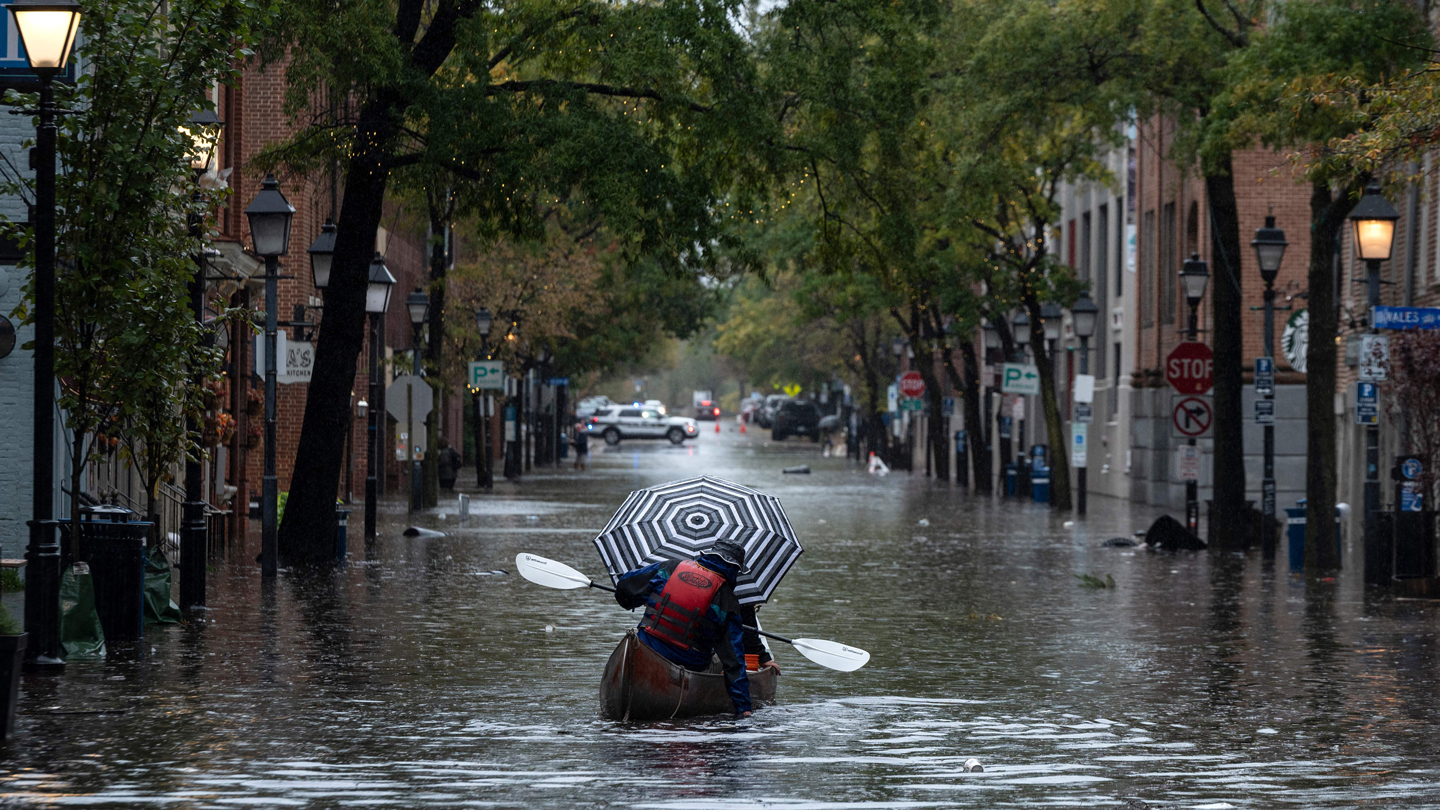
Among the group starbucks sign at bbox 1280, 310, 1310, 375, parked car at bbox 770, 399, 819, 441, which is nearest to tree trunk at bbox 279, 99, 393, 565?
starbucks sign at bbox 1280, 310, 1310, 375

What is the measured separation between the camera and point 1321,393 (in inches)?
939

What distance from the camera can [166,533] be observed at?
22.8m

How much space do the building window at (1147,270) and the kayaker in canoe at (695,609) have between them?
38080 mm

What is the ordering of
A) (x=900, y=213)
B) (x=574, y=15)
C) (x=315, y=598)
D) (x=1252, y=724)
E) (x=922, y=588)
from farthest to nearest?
(x=900, y=213) → (x=574, y=15) → (x=922, y=588) → (x=315, y=598) → (x=1252, y=724)

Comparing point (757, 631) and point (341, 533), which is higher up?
point (757, 631)

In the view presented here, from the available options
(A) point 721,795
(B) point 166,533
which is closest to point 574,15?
(B) point 166,533

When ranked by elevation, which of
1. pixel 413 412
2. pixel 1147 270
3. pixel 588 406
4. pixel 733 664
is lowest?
pixel 733 664

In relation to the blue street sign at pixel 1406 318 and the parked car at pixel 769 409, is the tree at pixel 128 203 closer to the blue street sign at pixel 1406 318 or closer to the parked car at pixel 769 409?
the blue street sign at pixel 1406 318

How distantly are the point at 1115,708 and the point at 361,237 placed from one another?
514 inches

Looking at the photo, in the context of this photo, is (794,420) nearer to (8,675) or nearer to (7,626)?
(7,626)

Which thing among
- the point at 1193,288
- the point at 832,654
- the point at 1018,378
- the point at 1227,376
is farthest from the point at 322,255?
the point at 1018,378

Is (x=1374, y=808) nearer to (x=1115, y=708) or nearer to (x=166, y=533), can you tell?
(x=1115, y=708)

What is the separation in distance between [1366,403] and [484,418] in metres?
32.0

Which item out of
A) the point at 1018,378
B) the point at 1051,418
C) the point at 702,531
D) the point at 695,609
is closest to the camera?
the point at 695,609
